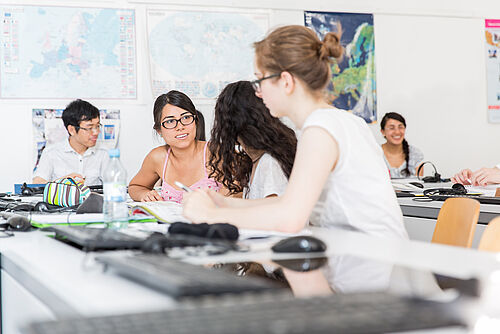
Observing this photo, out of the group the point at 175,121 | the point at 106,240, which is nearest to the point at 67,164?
the point at 175,121

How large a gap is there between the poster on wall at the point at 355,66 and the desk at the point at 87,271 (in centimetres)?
421

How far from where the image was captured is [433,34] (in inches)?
232

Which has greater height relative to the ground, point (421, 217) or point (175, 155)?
point (175, 155)

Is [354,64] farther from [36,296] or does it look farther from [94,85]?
[36,296]

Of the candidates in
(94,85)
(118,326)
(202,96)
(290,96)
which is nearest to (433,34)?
(202,96)

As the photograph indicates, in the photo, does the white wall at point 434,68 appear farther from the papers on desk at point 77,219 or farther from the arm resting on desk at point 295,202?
the arm resting on desk at point 295,202

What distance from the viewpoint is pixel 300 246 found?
44.5 inches

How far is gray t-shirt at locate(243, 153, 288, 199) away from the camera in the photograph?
6.87ft

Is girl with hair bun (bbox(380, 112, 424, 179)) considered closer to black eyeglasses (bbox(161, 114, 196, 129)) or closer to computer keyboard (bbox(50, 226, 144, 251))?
black eyeglasses (bbox(161, 114, 196, 129))

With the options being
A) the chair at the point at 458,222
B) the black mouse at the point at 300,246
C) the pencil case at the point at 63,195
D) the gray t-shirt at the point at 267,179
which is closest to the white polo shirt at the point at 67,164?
the pencil case at the point at 63,195

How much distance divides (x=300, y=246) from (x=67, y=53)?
160 inches

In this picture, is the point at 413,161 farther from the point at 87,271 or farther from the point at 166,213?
the point at 87,271

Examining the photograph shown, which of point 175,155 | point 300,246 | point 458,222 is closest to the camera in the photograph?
point 300,246

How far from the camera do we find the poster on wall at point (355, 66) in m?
5.56
